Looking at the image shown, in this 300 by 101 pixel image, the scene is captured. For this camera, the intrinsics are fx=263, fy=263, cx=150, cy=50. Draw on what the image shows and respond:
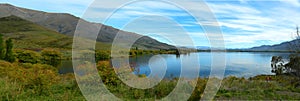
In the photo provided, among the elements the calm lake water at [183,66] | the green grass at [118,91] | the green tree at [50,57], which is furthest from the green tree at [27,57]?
the green grass at [118,91]

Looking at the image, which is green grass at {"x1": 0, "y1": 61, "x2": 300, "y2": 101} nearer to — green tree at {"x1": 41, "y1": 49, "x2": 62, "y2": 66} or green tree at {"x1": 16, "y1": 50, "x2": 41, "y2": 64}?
green tree at {"x1": 16, "y1": 50, "x2": 41, "y2": 64}

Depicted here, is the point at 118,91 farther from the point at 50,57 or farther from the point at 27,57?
the point at 50,57

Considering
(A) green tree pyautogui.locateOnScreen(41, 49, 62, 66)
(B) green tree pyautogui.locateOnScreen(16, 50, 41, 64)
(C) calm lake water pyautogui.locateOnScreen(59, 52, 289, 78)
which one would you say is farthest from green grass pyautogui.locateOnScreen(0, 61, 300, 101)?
(A) green tree pyautogui.locateOnScreen(41, 49, 62, 66)

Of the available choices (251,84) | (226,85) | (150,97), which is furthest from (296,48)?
(150,97)

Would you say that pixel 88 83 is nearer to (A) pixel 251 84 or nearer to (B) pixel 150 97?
(B) pixel 150 97

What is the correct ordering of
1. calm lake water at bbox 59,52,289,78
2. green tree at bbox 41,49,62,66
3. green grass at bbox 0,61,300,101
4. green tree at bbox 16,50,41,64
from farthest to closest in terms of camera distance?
green tree at bbox 41,49,62,66, green tree at bbox 16,50,41,64, calm lake water at bbox 59,52,289,78, green grass at bbox 0,61,300,101

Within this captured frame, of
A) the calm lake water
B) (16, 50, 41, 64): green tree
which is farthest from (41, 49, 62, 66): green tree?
the calm lake water

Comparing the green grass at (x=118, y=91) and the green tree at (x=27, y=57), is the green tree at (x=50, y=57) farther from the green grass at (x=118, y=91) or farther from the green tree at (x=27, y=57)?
the green grass at (x=118, y=91)

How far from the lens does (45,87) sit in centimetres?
799

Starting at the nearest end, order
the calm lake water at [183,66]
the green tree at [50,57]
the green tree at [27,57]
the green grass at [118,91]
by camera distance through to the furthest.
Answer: the green grass at [118,91] < the calm lake water at [183,66] < the green tree at [27,57] < the green tree at [50,57]

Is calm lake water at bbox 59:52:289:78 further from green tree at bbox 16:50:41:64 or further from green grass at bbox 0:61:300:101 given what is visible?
green tree at bbox 16:50:41:64

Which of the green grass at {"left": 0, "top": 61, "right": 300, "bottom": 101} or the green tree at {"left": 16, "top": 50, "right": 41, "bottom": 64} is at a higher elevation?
the green grass at {"left": 0, "top": 61, "right": 300, "bottom": 101}

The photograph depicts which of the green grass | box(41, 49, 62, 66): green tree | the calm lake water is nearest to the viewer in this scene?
the green grass

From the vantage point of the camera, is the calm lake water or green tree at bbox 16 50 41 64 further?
green tree at bbox 16 50 41 64
